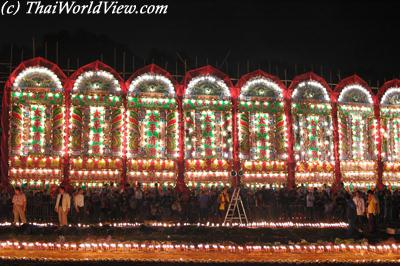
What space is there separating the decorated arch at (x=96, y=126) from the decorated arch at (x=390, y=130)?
572 inches

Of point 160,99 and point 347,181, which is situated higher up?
point 160,99

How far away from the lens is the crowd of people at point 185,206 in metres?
20.3

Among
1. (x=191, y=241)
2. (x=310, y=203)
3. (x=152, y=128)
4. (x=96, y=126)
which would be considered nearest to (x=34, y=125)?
(x=96, y=126)

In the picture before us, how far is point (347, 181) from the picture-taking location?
29.8 m

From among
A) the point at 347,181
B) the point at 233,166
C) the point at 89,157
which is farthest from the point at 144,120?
the point at 347,181

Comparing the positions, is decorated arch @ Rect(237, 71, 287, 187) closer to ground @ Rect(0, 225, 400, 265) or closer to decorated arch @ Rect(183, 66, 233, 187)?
decorated arch @ Rect(183, 66, 233, 187)

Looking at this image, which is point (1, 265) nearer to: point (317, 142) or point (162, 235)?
point (162, 235)

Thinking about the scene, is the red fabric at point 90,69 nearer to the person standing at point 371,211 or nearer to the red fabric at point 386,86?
the person standing at point 371,211

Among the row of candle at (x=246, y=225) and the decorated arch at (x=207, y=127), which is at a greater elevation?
the decorated arch at (x=207, y=127)

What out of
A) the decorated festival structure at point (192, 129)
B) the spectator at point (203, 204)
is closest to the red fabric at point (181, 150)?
the decorated festival structure at point (192, 129)

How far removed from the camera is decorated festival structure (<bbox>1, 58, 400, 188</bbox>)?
26.5 meters

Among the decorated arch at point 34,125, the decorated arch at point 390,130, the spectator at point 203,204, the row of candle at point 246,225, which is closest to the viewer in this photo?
the row of candle at point 246,225

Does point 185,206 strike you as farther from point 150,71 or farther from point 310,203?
point 150,71

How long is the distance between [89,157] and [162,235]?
32.3 feet
